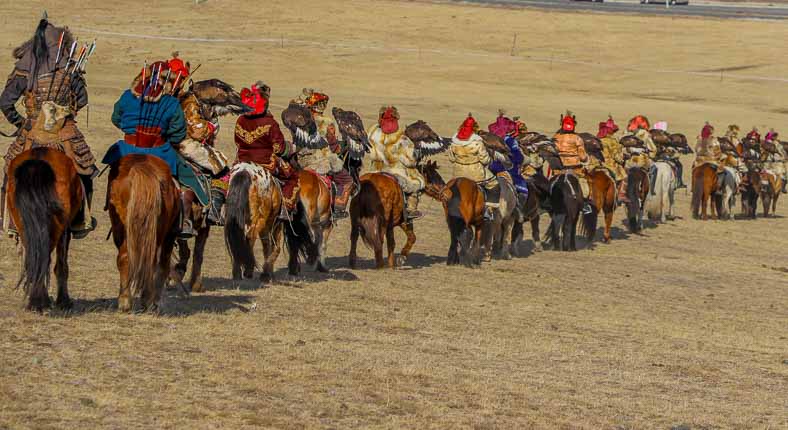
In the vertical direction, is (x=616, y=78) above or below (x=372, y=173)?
above

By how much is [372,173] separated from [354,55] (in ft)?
145

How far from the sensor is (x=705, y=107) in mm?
52469

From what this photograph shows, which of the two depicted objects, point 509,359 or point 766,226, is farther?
point 766,226

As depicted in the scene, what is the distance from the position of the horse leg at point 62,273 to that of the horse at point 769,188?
25319 mm

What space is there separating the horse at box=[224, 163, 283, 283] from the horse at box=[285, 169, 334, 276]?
101 centimetres

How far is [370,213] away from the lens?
59.4 feet

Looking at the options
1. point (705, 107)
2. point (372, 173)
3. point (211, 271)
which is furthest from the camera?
point (705, 107)

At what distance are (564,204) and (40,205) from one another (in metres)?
13.8

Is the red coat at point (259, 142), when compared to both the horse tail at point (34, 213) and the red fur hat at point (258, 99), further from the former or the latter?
the horse tail at point (34, 213)

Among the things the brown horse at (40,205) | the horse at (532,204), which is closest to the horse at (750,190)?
the horse at (532,204)

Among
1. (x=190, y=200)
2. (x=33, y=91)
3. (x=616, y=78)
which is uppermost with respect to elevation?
(x=616, y=78)

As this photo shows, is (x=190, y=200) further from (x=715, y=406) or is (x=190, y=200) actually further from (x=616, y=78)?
(x=616, y=78)

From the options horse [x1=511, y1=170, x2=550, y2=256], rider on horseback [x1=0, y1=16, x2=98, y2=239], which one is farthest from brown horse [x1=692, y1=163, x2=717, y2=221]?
rider on horseback [x1=0, y1=16, x2=98, y2=239]

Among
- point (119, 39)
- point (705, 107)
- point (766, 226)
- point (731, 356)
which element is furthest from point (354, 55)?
point (731, 356)
